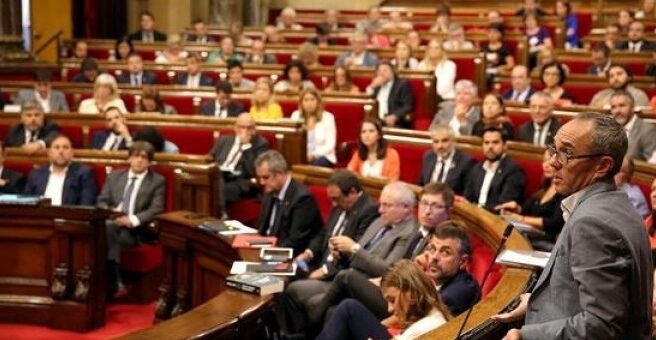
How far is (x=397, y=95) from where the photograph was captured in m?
7.96

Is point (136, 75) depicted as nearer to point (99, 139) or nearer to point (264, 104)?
point (264, 104)

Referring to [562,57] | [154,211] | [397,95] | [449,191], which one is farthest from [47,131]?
[562,57]

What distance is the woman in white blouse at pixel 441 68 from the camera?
8656mm

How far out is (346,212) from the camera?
4.71m

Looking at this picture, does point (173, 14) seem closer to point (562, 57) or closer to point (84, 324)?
point (562, 57)

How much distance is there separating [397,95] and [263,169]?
3.12 meters

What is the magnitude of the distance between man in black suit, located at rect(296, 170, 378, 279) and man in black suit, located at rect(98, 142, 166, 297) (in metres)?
1.17

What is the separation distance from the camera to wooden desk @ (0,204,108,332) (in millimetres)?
4930

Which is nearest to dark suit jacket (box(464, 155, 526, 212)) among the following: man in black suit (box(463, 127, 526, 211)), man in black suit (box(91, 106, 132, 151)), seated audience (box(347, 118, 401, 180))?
man in black suit (box(463, 127, 526, 211))

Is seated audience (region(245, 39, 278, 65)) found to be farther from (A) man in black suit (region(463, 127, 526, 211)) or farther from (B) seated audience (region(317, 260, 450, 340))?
(B) seated audience (region(317, 260, 450, 340))

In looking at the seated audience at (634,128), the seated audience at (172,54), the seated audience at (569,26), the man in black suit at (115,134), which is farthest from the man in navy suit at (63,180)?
the seated audience at (569,26)

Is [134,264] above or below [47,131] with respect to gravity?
below

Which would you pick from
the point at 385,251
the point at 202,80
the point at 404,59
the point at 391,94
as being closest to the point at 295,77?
the point at 391,94

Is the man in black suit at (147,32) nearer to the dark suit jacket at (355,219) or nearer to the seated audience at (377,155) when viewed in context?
the seated audience at (377,155)
